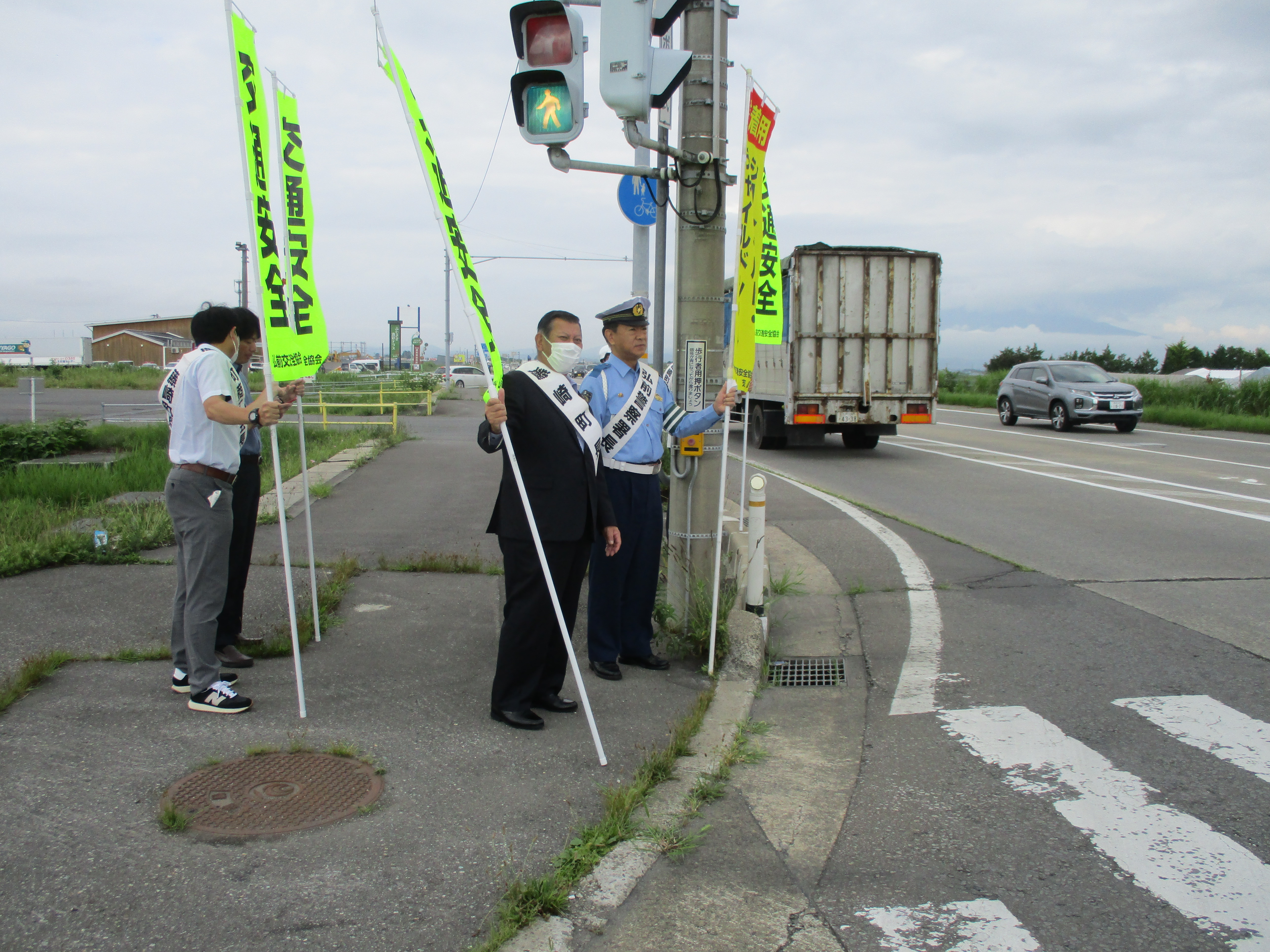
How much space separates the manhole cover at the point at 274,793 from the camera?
332 cm

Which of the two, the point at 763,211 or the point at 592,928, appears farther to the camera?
the point at 763,211

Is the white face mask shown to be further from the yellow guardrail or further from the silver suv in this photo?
the silver suv

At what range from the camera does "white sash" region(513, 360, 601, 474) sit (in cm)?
434

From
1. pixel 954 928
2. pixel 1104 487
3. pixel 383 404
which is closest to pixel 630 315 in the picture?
pixel 954 928

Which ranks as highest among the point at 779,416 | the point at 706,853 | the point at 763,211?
the point at 763,211

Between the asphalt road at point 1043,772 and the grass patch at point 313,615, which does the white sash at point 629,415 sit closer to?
the asphalt road at point 1043,772

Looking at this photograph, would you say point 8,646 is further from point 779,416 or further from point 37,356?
point 37,356

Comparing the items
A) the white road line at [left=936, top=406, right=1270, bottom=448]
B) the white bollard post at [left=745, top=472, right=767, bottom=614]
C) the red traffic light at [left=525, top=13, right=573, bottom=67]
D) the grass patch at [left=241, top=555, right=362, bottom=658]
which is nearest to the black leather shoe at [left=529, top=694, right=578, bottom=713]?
the grass patch at [left=241, top=555, right=362, bottom=658]

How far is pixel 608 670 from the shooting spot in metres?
5.09

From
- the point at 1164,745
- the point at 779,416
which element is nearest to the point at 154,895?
the point at 1164,745

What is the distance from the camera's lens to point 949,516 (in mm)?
10109

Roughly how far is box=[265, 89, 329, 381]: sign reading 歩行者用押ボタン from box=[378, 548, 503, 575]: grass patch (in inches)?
107

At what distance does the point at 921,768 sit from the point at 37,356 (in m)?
103

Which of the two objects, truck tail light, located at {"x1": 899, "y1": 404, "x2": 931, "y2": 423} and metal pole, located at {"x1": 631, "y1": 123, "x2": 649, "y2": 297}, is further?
truck tail light, located at {"x1": 899, "y1": 404, "x2": 931, "y2": 423}
